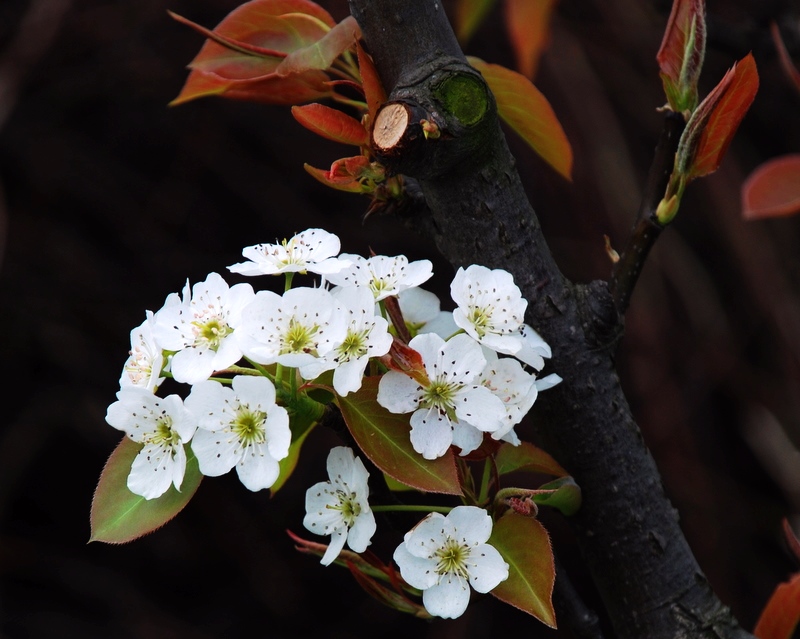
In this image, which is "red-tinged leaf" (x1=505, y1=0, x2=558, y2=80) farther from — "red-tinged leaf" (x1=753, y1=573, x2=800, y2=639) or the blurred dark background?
the blurred dark background

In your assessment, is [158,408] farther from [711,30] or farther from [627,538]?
[711,30]

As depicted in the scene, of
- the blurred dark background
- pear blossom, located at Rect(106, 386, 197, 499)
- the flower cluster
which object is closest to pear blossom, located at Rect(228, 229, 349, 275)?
the flower cluster

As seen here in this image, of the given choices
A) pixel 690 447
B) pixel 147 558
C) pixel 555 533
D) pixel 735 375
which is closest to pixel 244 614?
pixel 147 558

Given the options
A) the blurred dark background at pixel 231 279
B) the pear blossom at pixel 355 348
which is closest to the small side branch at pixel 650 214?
the pear blossom at pixel 355 348

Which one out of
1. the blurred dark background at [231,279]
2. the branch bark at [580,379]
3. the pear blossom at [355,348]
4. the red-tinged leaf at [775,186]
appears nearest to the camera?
the pear blossom at [355,348]

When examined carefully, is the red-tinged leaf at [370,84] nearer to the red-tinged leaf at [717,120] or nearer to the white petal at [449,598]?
the red-tinged leaf at [717,120]
